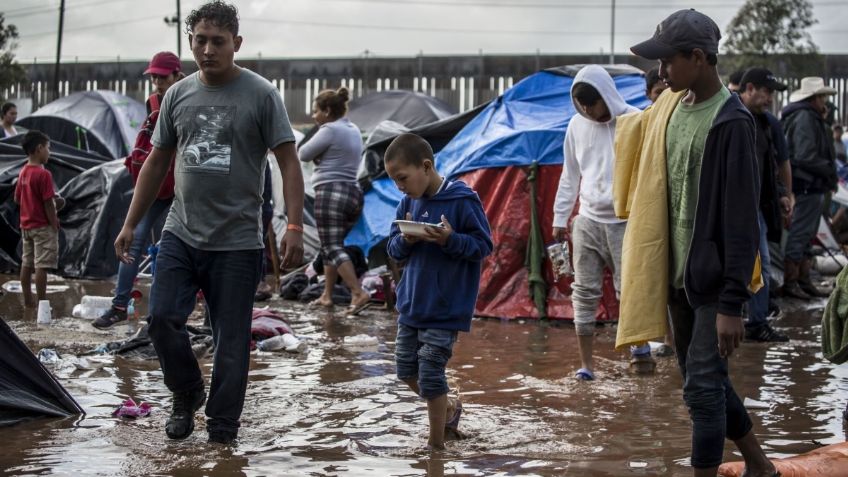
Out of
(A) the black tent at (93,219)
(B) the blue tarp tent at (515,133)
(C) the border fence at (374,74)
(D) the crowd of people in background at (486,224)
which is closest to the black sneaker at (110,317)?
(D) the crowd of people in background at (486,224)

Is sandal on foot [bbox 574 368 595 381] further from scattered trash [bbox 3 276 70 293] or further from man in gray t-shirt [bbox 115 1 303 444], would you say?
scattered trash [bbox 3 276 70 293]

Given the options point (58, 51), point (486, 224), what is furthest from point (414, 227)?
point (58, 51)

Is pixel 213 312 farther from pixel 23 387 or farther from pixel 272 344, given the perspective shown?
pixel 272 344

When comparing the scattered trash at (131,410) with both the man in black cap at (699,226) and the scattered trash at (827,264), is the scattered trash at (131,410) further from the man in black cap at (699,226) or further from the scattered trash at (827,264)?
the scattered trash at (827,264)

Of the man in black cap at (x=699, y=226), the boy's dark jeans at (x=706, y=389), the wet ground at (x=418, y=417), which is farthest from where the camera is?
the wet ground at (x=418, y=417)

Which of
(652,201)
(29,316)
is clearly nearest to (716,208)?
(652,201)

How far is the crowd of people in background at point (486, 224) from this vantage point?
3900 millimetres

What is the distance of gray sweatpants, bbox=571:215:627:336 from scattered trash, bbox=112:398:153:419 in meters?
2.55

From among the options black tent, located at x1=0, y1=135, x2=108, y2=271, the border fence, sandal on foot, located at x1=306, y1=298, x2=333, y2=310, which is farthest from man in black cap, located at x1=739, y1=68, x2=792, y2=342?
the border fence

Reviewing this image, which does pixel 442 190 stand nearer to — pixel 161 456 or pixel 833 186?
pixel 161 456

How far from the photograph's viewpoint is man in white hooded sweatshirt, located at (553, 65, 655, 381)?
676cm

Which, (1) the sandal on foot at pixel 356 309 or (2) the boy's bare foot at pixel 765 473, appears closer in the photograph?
(2) the boy's bare foot at pixel 765 473

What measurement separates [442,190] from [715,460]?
1.71m

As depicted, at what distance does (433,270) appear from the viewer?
486 cm
